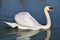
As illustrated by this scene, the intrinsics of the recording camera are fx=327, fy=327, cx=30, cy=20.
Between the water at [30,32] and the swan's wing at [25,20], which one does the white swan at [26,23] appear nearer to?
the swan's wing at [25,20]

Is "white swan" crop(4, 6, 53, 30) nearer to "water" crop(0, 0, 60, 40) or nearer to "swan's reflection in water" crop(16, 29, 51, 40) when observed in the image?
"water" crop(0, 0, 60, 40)

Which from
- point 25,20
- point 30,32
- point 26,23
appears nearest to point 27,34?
point 30,32

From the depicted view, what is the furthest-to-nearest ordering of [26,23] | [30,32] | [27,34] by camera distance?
[26,23] < [30,32] < [27,34]

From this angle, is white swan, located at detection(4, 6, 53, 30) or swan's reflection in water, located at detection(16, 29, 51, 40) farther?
white swan, located at detection(4, 6, 53, 30)

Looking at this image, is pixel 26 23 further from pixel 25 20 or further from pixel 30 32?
pixel 30 32

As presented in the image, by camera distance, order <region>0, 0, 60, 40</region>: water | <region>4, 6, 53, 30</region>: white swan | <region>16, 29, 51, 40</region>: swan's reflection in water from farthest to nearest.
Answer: <region>4, 6, 53, 30</region>: white swan → <region>0, 0, 60, 40</region>: water → <region>16, 29, 51, 40</region>: swan's reflection in water

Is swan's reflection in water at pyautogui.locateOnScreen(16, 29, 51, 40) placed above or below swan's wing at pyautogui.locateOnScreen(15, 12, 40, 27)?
below

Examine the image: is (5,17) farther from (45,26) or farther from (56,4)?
(56,4)

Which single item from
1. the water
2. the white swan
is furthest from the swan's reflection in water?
the white swan

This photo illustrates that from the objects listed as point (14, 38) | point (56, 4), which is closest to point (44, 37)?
point (14, 38)

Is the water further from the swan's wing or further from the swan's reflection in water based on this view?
the swan's wing

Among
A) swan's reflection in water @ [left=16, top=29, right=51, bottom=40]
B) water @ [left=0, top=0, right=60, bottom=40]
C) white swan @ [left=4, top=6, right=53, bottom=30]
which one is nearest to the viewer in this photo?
swan's reflection in water @ [left=16, top=29, right=51, bottom=40]

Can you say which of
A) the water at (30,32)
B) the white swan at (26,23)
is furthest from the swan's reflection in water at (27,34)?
the white swan at (26,23)

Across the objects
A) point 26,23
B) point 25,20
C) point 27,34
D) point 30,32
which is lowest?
point 27,34
